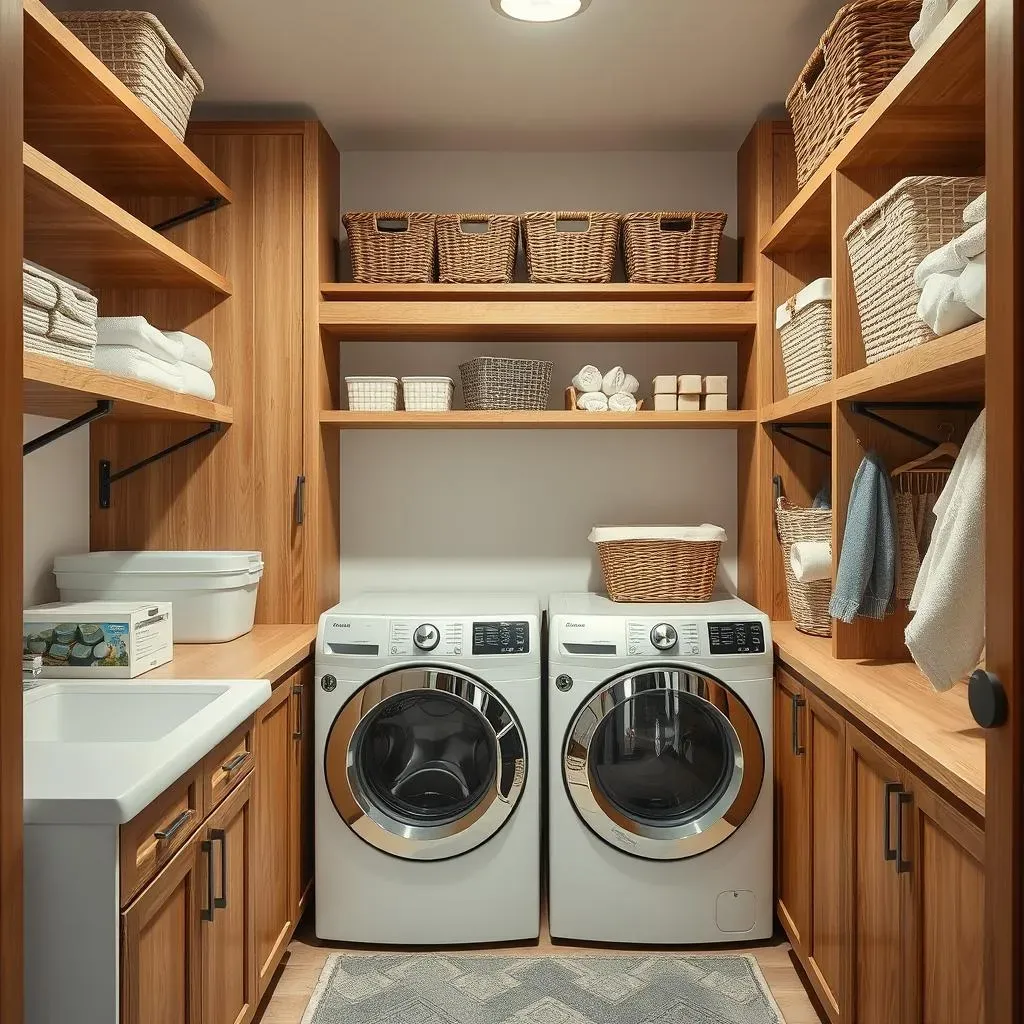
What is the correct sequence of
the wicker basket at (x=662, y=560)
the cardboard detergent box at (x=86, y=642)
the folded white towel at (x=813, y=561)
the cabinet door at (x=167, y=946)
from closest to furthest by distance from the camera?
the cabinet door at (x=167, y=946)
the cardboard detergent box at (x=86, y=642)
the folded white towel at (x=813, y=561)
the wicker basket at (x=662, y=560)

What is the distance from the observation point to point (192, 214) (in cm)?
273

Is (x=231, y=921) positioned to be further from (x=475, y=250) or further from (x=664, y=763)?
(x=475, y=250)

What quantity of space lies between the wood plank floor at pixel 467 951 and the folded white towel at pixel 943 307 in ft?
5.53

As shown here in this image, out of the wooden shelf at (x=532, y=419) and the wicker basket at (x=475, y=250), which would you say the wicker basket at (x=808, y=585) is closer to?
the wooden shelf at (x=532, y=419)

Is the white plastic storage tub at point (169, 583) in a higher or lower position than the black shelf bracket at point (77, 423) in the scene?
lower

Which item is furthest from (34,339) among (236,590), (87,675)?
(236,590)

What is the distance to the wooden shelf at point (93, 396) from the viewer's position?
5.39ft

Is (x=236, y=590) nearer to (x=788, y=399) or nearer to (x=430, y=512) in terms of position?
(x=430, y=512)

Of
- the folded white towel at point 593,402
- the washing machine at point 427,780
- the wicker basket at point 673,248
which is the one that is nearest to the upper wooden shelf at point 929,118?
the wicker basket at point 673,248

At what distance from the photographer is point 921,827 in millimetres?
1496

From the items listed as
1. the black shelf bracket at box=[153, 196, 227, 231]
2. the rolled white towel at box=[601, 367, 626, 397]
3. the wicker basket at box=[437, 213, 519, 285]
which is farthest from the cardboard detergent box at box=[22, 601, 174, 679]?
the rolled white towel at box=[601, 367, 626, 397]

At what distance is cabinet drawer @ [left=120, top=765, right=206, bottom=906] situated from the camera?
1312 millimetres

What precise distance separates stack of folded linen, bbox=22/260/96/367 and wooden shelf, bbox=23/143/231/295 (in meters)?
0.18

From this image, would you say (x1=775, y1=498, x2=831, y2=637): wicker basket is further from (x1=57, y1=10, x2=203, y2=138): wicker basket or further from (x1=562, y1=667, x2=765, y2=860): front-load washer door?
(x1=57, y1=10, x2=203, y2=138): wicker basket
